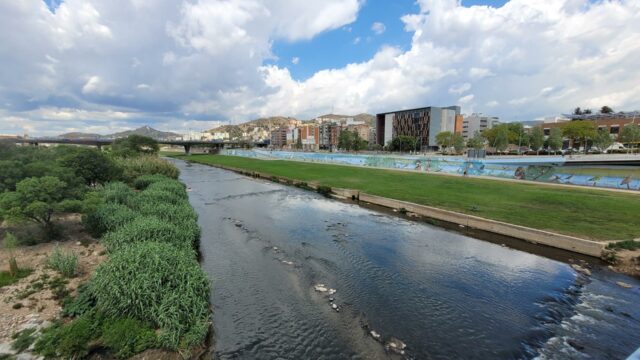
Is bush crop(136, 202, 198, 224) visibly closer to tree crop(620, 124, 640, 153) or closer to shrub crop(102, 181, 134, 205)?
shrub crop(102, 181, 134, 205)

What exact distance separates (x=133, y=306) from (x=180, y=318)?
149cm

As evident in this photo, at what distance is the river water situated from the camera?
9734 mm

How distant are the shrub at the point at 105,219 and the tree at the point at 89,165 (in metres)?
9.06

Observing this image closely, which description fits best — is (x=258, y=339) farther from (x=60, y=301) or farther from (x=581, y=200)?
(x=581, y=200)

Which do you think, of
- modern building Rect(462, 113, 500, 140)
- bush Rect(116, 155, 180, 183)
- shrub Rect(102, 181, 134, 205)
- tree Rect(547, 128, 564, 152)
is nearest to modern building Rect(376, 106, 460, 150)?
modern building Rect(462, 113, 500, 140)

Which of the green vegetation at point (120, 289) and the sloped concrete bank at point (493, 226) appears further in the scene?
the sloped concrete bank at point (493, 226)

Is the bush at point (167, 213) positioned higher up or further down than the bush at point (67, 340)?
higher up

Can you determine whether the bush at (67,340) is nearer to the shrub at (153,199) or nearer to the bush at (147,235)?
the bush at (147,235)

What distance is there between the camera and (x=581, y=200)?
2595cm

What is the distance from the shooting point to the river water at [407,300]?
31.9ft

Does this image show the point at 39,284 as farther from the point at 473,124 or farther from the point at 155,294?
the point at 473,124

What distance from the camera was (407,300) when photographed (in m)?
12.5

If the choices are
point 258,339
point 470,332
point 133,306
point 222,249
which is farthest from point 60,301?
point 470,332

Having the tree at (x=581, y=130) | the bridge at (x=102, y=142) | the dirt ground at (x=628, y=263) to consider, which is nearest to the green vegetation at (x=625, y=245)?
the dirt ground at (x=628, y=263)
